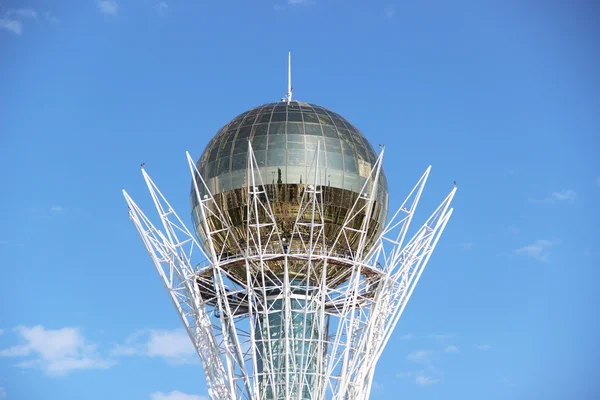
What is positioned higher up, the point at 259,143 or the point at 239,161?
the point at 259,143

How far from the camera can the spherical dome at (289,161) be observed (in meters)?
66.4

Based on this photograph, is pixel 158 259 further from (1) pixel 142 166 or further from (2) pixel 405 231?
(2) pixel 405 231

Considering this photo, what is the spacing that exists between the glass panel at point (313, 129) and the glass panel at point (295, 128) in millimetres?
288

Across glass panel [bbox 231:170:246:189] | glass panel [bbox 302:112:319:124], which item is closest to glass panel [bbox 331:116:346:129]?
glass panel [bbox 302:112:319:124]

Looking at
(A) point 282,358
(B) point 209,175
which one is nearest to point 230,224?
(B) point 209,175

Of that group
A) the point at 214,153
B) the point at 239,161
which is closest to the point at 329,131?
the point at 239,161

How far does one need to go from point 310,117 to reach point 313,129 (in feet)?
3.76

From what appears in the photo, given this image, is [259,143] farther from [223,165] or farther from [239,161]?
[223,165]

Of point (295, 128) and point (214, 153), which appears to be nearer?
point (295, 128)

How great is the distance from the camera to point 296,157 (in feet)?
219

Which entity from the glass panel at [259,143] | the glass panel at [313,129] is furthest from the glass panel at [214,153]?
the glass panel at [313,129]

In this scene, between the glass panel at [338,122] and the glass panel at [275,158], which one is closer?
the glass panel at [275,158]

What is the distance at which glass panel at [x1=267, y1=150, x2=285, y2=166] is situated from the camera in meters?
66.7

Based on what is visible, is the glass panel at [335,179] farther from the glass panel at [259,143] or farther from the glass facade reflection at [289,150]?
the glass panel at [259,143]
